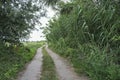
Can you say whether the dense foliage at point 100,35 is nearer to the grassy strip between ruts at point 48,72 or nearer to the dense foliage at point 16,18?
the grassy strip between ruts at point 48,72

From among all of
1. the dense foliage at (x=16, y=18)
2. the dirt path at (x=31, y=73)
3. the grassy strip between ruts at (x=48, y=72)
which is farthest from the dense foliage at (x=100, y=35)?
the dense foliage at (x=16, y=18)

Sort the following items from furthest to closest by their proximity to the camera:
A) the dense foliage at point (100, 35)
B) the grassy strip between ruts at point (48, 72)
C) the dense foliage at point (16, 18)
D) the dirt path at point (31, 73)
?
1. the dense foliage at point (16, 18)
2. the dirt path at point (31, 73)
3. the grassy strip between ruts at point (48, 72)
4. the dense foliage at point (100, 35)

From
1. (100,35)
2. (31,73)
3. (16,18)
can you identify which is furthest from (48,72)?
(16,18)

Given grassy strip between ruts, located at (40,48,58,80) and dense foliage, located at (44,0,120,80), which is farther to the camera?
grassy strip between ruts, located at (40,48,58,80)

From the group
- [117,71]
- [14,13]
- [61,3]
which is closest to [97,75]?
[117,71]

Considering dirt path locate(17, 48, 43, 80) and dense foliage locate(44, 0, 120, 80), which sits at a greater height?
dense foliage locate(44, 0, 120, 80)

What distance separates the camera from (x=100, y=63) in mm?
8922

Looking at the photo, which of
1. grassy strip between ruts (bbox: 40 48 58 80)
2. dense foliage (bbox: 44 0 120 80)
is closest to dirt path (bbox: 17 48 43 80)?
grassy strip between ruts (bbox: 40 48 58 80)

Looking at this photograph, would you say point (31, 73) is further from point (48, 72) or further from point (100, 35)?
point (100, 35)

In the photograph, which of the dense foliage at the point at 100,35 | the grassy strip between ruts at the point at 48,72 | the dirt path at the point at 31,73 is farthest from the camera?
the dirt path at the point at 31,73

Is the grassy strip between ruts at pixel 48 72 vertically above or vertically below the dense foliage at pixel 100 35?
below

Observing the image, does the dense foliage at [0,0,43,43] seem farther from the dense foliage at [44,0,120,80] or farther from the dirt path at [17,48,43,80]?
the dense foliage at [44,0,120,80]

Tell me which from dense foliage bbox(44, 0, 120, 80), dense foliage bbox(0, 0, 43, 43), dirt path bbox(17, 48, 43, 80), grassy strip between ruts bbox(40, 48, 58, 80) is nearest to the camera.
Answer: dense foliage bbox(44, 0, 120, 80)

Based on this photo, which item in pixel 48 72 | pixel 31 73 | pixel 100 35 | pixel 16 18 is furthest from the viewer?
pixel 16 18
